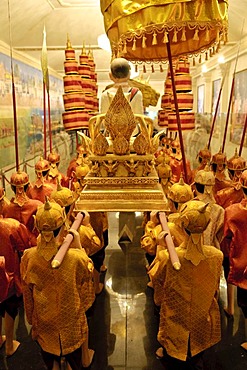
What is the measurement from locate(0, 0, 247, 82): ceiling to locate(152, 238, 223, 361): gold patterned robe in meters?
3.56

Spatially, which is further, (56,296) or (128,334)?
(128,334)

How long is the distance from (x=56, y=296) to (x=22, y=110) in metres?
4.96

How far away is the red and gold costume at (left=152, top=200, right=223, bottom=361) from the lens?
2.01m

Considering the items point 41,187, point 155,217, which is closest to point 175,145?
point 41,187

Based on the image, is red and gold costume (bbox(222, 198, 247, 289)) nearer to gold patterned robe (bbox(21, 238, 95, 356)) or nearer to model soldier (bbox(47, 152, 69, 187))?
gold patterned robe (bbox(21, 238, 95, 356))

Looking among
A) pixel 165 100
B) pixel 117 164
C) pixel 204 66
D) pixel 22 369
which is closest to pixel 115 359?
pixel 22 369

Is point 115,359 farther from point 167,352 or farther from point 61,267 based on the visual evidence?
point 61,267

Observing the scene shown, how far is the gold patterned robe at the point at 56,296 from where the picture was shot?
2041mm

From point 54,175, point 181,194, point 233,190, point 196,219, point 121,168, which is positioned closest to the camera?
point 196,219

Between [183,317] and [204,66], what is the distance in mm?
7579

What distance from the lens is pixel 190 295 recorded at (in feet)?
6.86

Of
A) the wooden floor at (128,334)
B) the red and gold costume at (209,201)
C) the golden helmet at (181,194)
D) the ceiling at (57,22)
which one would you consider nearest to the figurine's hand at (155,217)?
the golden helmet at (181,194)

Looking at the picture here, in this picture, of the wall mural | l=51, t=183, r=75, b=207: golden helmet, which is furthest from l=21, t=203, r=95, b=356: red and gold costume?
the wall mural

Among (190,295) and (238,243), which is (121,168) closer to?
(238,243)
